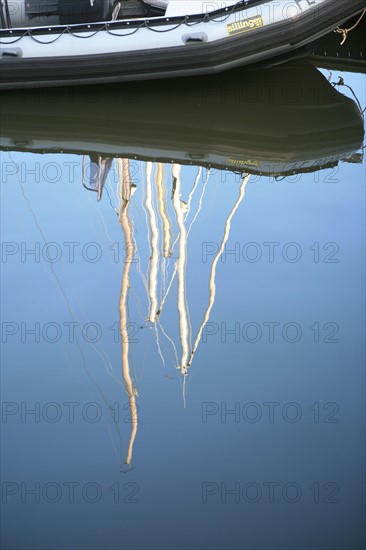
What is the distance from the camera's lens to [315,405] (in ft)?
14.4

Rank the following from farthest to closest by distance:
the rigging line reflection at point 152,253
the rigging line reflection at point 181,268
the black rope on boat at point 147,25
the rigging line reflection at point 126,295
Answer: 1. the black rope on boat at point 147,25
2. the rigging line reflection at point 152,253
3. the rigging line reflection at point 181,268
4. the rigging line reflection at point 126,295

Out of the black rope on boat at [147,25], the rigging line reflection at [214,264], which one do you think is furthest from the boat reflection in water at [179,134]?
the black rope on boat at [147,25]

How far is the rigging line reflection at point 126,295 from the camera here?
432 centimetres

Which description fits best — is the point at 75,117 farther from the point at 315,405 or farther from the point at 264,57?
the point at 315,405

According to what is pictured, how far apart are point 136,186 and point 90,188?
26 centimetres

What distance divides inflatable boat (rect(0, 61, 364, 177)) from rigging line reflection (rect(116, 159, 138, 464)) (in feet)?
0.66

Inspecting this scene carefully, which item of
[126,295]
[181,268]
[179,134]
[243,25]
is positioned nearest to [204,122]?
[179,134]

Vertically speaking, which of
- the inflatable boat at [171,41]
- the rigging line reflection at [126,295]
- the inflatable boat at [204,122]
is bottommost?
the rigging line reflection at [126,295]

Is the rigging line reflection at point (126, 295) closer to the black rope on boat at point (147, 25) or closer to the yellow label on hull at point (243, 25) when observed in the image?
the black rope on boat at point (147, 25)

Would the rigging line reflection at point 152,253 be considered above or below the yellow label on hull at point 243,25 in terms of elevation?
below

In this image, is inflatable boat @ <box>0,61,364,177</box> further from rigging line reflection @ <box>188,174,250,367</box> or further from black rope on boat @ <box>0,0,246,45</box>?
black rope on boat @ <box>0,0,246,45</box>

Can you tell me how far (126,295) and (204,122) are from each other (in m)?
2.15

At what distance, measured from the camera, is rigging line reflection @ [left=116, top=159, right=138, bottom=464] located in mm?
4324

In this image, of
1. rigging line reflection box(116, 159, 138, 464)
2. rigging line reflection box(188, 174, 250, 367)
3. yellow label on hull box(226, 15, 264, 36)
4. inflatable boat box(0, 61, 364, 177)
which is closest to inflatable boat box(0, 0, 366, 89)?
yellow label on hull box(226, 15, 264, 36)
